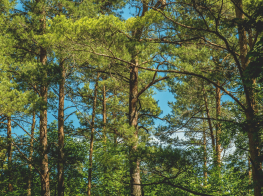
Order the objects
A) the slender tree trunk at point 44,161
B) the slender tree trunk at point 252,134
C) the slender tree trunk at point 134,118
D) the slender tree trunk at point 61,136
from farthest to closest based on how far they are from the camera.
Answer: the slender tree trunk at point 61,136
the slender tree trunk at point 44,161
the slender tree trunk at point 134,118
the slender tree trunk at point 252,134

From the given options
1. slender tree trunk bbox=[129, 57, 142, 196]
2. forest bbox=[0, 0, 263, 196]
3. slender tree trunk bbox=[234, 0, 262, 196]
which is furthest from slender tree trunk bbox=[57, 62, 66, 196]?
slender tree trunk bbox=[234, 0, 262, 196]

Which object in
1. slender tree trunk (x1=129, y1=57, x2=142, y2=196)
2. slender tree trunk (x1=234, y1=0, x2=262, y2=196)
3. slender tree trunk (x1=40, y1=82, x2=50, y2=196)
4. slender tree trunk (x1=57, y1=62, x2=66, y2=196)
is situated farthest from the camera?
slender tree trunk (x1=57, y1=62, x2=66, y2=196)

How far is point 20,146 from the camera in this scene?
815cm

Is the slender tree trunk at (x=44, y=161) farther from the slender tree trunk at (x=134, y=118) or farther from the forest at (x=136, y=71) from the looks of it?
the slender tree trunk at (x=134, y=118)

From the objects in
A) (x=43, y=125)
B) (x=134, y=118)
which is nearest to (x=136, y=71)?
(x=134, y=118)

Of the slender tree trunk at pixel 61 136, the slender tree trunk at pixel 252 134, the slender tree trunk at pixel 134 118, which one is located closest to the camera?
the slender tree trunk at pixel 252 134

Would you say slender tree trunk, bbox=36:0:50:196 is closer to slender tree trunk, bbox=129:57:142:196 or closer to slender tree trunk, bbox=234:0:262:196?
slender tree trunk, bbox=129:57:142:196

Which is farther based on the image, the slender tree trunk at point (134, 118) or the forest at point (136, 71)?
the slender tree trunk at point (134, 118)

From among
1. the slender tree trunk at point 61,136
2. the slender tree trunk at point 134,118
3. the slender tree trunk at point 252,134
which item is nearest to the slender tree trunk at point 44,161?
the slender tree trunk at point 61,136

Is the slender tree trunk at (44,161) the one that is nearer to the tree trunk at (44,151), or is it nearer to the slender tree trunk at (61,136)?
the tree trunk at (44,151)

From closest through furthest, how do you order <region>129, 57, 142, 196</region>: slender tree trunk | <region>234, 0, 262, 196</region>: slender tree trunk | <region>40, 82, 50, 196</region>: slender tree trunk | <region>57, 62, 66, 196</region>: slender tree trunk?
<region>234, 0, 262, 196</region>: slender tree trunk → <region>129, 57, 142, 196</region>: slender tree trunk → <region>40, 82, 50, 196</region>: slender tree trunk → <region>57, 62, 66, 196</region>: slender tree trunk

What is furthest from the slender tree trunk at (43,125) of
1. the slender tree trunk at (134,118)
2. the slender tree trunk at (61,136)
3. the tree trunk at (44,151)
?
the slender tree trunk at (134,118)

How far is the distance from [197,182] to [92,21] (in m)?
6.68

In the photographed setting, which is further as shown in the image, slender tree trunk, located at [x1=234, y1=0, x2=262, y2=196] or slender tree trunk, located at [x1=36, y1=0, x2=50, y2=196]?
slender tree trunk, located at [x1=36, y1=0, x2=50, y2=196]
